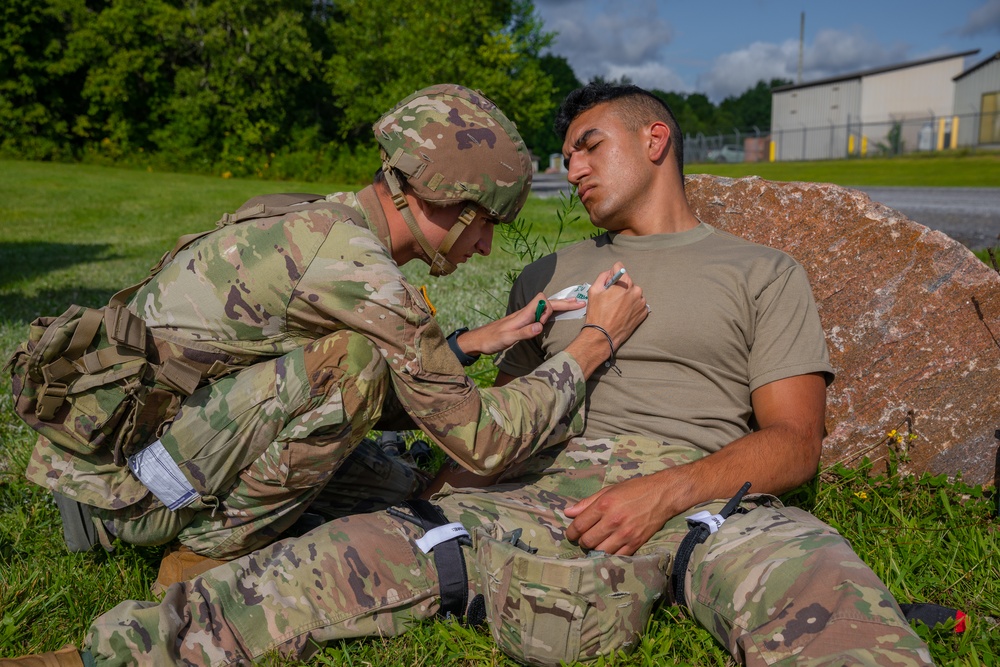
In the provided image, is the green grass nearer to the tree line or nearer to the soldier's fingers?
the soldier's fingers

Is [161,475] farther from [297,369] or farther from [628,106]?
[628,106]

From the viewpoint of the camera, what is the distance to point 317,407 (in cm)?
293

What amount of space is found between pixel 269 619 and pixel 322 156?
34084 mm

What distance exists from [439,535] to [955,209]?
1515 cm

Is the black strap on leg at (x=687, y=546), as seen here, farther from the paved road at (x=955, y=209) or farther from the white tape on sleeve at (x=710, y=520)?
the paved road at (x=955, y=209)

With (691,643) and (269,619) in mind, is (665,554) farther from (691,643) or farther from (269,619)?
(269,619)

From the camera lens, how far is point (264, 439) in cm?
300

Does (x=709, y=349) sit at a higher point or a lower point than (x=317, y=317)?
lower

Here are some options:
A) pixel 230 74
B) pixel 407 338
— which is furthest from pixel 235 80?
pixel 407 338

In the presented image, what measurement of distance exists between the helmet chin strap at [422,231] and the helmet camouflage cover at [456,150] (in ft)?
0.16

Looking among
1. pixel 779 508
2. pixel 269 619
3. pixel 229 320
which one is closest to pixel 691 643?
pixel 779 508

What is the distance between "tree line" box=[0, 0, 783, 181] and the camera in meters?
34.1

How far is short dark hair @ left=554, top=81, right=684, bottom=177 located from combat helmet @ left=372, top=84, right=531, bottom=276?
2.70 ft

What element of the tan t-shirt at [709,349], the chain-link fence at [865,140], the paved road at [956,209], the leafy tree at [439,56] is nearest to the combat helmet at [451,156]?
the tan t-shirt at [709,349]
